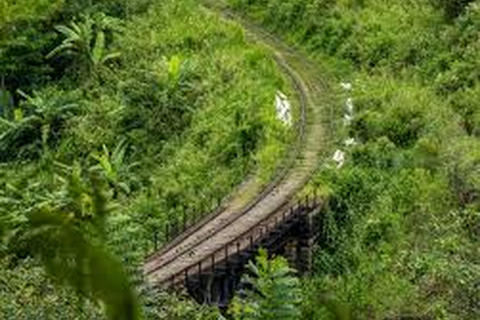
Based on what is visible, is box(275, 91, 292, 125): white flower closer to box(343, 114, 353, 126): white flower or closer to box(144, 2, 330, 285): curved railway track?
box(144, 2, 330, 285): curved railway track

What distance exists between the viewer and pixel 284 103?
2820 cm

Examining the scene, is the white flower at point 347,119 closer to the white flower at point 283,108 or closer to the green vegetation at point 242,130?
the green vegetation at point 242,130

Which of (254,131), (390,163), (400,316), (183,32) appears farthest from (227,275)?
(183,32)

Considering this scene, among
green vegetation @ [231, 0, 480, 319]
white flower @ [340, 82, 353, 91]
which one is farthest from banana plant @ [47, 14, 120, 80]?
white flower @ [340, 82, 353, 91]

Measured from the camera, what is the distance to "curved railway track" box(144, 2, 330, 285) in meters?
19.3

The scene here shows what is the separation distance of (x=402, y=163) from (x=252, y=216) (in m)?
3.96

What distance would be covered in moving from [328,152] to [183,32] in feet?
36.2

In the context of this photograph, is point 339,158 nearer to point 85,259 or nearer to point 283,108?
point 283,108

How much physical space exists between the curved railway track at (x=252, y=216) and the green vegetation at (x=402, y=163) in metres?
0.87

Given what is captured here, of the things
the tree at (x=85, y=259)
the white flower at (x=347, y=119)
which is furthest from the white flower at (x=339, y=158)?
the tree at (x=85, y=259)

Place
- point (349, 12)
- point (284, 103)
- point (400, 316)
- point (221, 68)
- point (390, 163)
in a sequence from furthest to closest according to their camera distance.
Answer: point (349, 12) < point (221, 68) < point (284, 103) < point (390, 163) < point (400, 316)

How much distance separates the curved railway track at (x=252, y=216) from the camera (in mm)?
19281

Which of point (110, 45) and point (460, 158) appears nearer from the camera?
point (460, 158)

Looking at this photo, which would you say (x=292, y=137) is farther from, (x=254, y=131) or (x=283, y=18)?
(x=283, y=18)
